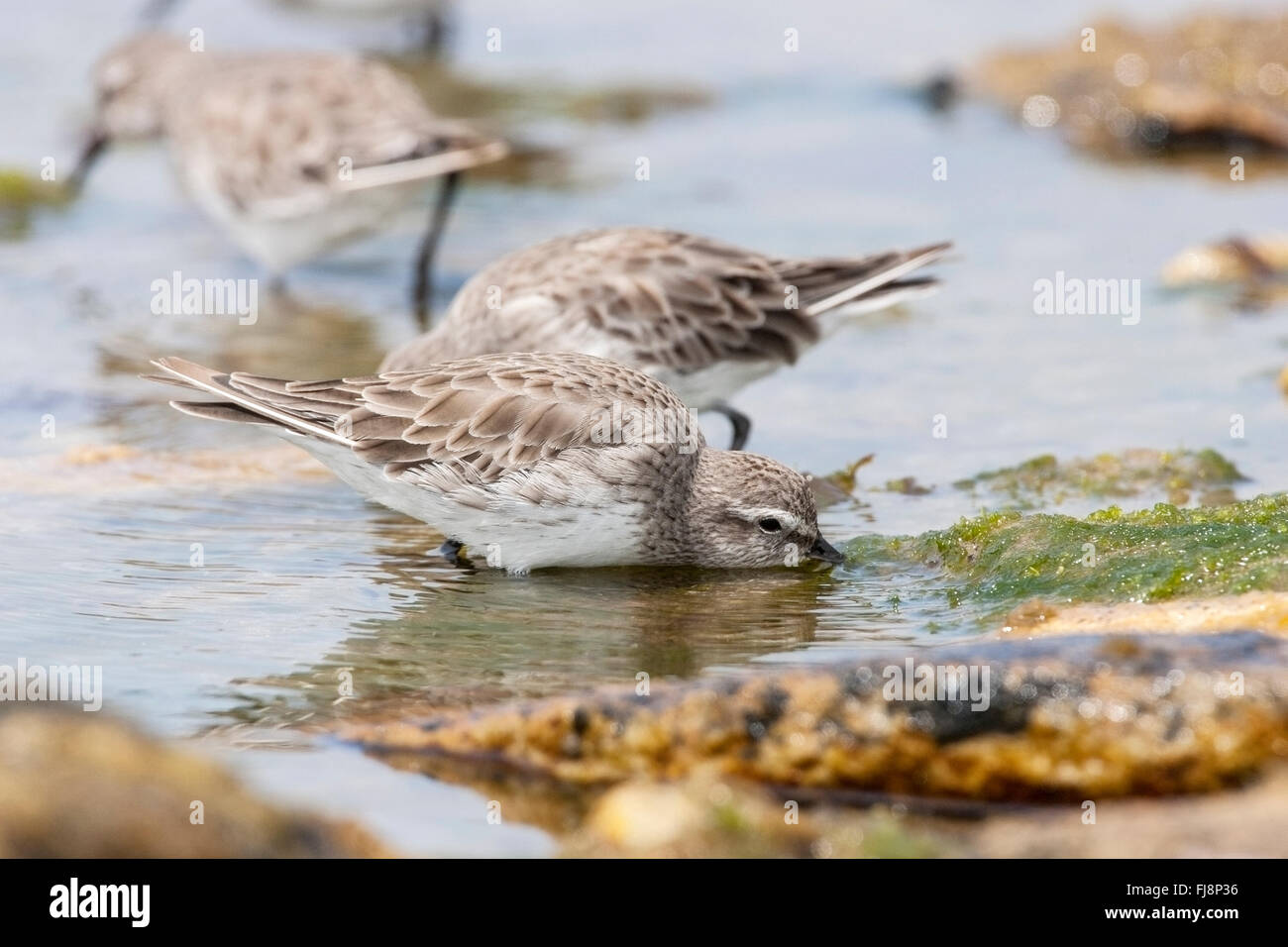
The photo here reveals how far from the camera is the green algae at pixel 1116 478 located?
918 centimetres

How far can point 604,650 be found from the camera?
7.22 metres

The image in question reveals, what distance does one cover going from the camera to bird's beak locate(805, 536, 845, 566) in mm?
8305

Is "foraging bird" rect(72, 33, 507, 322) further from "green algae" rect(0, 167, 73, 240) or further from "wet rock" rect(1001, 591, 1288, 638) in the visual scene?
"wet rock" rect(1001, 591, 1288, 638)

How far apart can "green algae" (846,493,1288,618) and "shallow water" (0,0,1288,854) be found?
27 cm

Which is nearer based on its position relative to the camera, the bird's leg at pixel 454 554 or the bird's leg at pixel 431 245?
the bird's leg at pixel 454 554

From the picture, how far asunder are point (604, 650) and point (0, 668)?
7.82 ft

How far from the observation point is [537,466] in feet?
26.7

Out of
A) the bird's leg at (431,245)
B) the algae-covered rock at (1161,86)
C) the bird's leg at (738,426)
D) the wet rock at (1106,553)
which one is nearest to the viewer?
the wet rock at (1106,553)

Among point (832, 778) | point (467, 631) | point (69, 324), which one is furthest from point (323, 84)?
point (832, 778)

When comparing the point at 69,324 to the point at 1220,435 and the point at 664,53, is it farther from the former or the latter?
the point at 664,53

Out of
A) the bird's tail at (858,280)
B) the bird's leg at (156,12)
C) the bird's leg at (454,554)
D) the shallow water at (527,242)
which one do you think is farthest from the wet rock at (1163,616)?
the bird's leg at (156,12)

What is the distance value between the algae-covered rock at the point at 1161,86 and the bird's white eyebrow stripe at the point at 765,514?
34.1 ft

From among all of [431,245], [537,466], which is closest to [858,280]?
[537,466]

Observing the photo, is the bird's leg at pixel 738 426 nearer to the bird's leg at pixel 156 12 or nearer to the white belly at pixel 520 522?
the white belly at pixel 520 522
